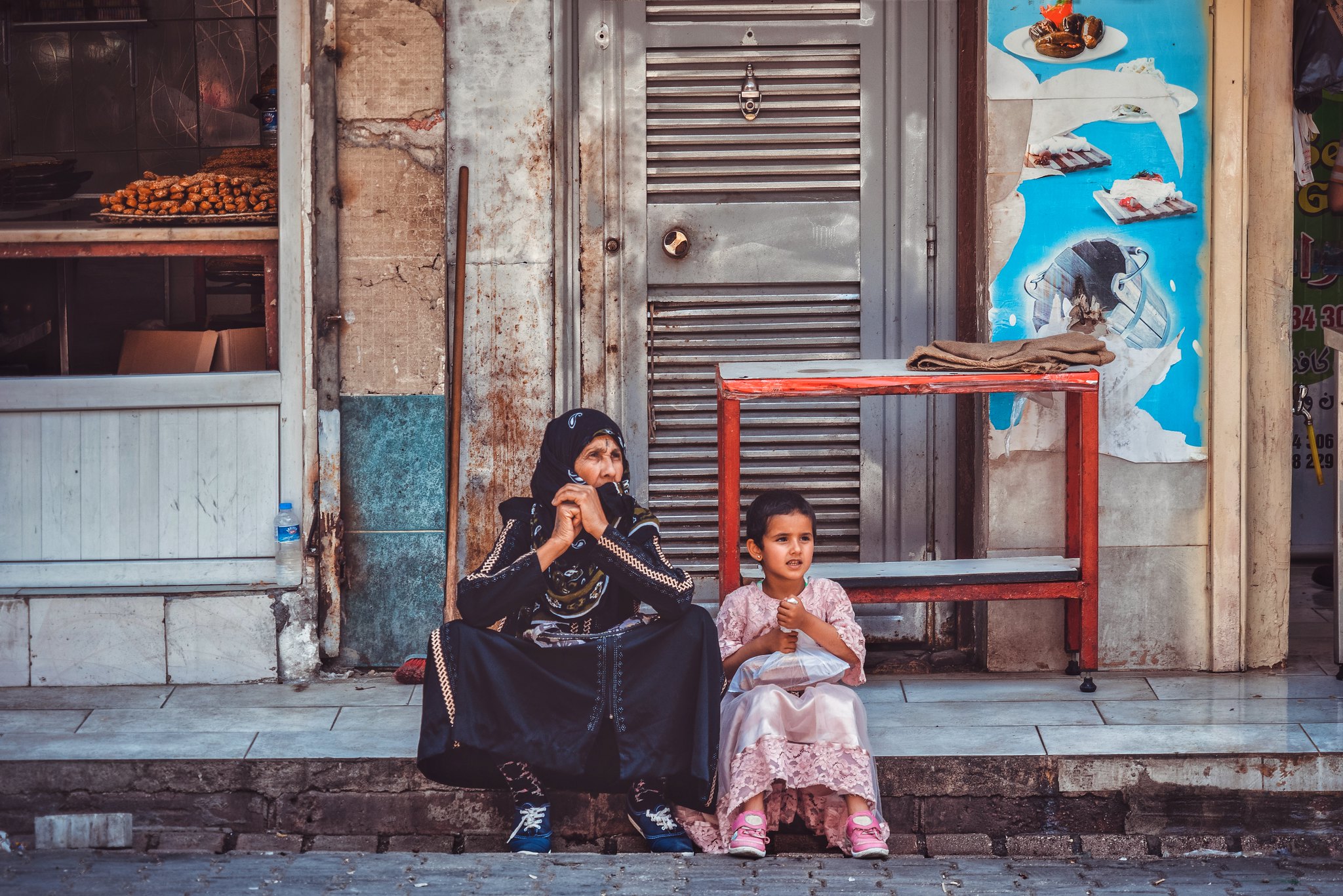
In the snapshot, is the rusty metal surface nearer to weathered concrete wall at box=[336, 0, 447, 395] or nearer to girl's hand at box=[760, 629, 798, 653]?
weathered concrete wall at box=[336, 0, 447, 395]

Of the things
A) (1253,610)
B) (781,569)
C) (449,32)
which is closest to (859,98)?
(449,32)

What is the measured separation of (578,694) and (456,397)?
1.57 m

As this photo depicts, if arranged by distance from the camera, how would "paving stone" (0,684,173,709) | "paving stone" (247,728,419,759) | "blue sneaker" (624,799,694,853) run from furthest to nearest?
"paving stone" (0,684,173,709), "paving stone" (247,728,419,759), "blue sneaker" (624,799,694,853)

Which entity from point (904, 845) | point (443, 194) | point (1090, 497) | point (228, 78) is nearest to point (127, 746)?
point (443, 194)

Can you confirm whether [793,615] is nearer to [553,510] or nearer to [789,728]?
[789,728]

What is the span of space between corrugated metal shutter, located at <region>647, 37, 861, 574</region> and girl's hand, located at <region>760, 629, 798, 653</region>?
1.33 m

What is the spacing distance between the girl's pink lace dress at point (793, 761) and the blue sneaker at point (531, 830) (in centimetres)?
42

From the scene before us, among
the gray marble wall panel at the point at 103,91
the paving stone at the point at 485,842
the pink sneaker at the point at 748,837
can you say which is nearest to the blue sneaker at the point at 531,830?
the paving stone at the point at 485,842

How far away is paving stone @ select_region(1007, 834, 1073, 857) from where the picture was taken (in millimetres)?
4414

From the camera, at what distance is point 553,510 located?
4547mm

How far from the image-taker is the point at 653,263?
226 inches

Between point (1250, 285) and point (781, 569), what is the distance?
233 cm

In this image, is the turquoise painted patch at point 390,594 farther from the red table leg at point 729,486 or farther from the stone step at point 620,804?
the red table leg at point 729,486

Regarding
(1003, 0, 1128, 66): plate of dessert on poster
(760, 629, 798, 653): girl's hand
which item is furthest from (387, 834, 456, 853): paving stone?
(1003, 0, 1128, 66): plate of dessert on poster
